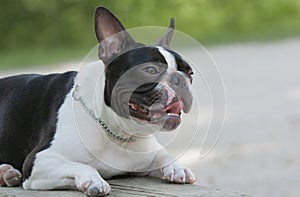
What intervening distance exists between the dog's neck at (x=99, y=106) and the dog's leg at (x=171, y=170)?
237mm

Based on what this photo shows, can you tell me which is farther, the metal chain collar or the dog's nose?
the metal chain collar

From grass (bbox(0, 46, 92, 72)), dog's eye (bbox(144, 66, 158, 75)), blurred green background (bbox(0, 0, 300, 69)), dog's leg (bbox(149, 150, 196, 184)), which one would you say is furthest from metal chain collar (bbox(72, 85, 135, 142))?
blurred green background (bbox(0, 0, 300, 69))

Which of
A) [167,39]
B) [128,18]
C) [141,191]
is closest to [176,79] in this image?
[167,39]

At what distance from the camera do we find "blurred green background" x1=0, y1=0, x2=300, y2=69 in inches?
724

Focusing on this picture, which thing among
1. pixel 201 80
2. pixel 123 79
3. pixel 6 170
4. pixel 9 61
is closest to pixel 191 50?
pixel 201 80

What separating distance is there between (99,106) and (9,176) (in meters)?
0.64

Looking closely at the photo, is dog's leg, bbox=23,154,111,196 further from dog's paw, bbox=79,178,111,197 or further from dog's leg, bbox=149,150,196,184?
dog's leg, bbox=149,150,196,184

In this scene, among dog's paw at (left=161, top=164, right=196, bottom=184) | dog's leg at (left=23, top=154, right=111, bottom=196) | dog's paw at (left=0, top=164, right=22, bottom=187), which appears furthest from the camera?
dog's paw at (left=0, top=164, right=22, bottom=187)

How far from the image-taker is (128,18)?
18797mm

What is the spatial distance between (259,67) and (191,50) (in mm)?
9989

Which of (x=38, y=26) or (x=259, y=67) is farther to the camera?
(x=38, y=26)

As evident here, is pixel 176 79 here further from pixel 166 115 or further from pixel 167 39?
pixel 167 39

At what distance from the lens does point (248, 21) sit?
19188 millimetres

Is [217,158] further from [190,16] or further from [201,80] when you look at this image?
[190,16]
